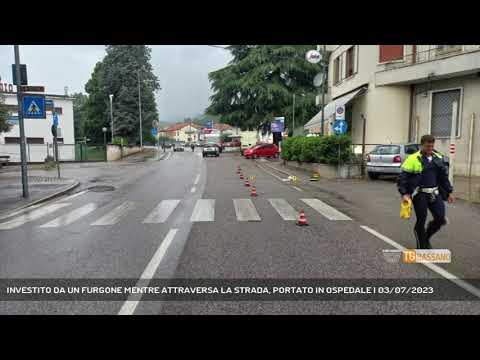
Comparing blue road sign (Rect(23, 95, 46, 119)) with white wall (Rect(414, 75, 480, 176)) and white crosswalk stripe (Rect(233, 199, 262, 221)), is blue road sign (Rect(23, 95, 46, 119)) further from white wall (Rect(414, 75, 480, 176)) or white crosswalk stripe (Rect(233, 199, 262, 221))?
white wall (Rect(414, 75, 480, 176))

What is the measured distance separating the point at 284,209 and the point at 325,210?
1.08m

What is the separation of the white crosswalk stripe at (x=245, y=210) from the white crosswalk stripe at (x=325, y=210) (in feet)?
5.53

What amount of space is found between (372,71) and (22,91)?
18.4 m

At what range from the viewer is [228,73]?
46.2 m

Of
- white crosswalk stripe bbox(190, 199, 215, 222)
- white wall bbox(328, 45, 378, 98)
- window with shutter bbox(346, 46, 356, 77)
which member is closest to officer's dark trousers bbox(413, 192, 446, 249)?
white crosswalk stripe bbox(190, 199, 215, 222)

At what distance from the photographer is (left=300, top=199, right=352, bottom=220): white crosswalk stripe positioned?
9242mm

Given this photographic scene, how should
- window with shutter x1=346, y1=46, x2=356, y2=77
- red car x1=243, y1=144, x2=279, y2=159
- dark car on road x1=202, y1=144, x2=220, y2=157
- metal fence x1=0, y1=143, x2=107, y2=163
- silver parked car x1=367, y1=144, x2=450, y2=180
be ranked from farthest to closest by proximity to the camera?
dark car on road x1=202, y1=144, x2=220, y2=157 < red car x1=243, y1=144, x2=279, y2=159 < metal fence x1=0, y1=143, x2=107, y2=163 < window with shutter x1=346, y1=46, x2=356, y2=77 < silver parked car x1=367, y1=144, x2=450, y2=180

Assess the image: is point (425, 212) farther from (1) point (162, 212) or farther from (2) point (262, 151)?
(2) point (262, 151)

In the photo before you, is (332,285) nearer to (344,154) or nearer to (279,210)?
(279,210)

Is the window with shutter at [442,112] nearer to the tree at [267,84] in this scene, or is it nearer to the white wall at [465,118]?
the white wall at [465,118]

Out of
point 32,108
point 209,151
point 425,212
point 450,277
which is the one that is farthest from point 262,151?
point 450,277

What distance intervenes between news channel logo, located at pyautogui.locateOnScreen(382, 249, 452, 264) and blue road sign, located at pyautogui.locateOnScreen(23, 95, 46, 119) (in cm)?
1174

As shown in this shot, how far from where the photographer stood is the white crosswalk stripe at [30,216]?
8.93m
